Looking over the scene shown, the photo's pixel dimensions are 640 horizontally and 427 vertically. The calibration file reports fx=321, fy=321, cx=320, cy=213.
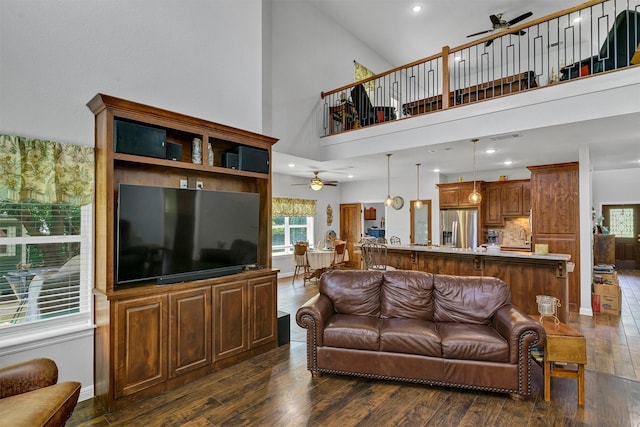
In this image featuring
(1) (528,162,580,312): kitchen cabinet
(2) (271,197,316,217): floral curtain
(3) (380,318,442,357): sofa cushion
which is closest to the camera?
(3) (380,318,442,357): sofa cushion

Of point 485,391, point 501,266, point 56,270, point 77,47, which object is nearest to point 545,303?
point 485,391

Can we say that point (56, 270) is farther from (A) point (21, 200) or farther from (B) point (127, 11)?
(B) point (127, 11)

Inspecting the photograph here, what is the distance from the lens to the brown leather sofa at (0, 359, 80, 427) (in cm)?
159

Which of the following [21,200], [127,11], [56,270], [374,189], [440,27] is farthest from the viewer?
[374,189]

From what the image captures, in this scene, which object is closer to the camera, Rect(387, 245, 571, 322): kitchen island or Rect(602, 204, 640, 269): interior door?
Rect(387, 245, 571, 322): kitchen island

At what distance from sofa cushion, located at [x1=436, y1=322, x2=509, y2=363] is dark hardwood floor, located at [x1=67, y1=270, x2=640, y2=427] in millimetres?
347

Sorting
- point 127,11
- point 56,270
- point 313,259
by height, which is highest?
point 127,11

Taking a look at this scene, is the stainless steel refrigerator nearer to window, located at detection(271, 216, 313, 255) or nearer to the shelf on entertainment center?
window, located at detection(271, 216, 313, 255)

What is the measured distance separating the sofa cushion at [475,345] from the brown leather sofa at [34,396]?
263 cm

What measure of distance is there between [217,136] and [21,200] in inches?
64.3

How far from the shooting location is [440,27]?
7.01 meters

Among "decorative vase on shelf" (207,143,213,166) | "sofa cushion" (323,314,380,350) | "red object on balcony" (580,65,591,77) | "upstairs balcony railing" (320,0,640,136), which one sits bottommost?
"sofa cushion" (323,314,380,350)

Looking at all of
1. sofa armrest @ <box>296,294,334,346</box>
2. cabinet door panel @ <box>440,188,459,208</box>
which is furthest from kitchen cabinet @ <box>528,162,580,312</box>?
sofa armrest @ <box>296,294,334,346</box>

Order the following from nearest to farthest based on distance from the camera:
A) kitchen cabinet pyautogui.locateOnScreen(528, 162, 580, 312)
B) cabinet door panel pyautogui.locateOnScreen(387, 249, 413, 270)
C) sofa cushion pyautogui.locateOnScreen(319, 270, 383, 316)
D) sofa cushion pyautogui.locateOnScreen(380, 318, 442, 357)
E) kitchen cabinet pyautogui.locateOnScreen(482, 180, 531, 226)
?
sofa cushion pyautogui.locateOnScreen(380, 318, 442, 357) < sofa cushion pyautogui.locateOnScreen(319, 270, 383, 316) < kitchen cabinet pyautogui.locateOnScreen(528, 162, 580, 312) < cabinet door panel pyautogui.locateOnScreen(387, 249, 413, 270) < kitchen cabinet pyautogui.locateOnScreen(482, 180, 531, 226)
